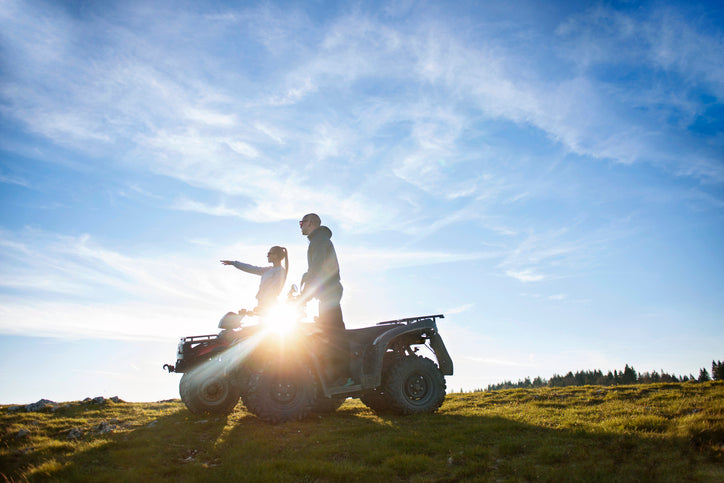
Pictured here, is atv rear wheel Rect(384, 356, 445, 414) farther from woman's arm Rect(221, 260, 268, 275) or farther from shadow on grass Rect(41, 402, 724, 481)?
woman's arm Rect(221, 260, 268, 275)

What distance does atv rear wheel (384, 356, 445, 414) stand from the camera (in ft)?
32.3

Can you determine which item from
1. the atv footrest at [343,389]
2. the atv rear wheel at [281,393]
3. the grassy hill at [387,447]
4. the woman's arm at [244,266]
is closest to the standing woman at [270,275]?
the woman's arm at [244,266]

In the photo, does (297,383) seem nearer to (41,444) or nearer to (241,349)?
(241,349)

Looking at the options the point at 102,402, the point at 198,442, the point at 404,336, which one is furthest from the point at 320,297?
the point at 102,402

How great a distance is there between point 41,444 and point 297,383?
15.4 feet

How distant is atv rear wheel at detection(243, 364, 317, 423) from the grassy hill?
28cm

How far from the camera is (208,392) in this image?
33.2ft

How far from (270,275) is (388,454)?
5.56 m

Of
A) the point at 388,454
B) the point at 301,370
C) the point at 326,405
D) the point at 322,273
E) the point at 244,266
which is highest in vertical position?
the point at 244,266

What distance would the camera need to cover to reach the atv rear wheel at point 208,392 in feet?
32.6

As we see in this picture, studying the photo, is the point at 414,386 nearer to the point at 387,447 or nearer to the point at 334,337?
the point at 334,337

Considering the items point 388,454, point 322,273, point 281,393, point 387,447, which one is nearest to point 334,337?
point 322,273

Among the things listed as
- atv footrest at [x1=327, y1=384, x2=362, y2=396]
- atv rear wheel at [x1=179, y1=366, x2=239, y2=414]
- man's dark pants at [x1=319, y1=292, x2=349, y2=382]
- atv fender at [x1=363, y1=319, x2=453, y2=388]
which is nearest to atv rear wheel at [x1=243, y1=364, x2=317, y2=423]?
atv footrest at [x1=327, y1=384, x2=362, y2=396]

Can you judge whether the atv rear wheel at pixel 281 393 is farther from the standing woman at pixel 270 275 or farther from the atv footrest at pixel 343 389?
the standing woman at pixel 270 275
